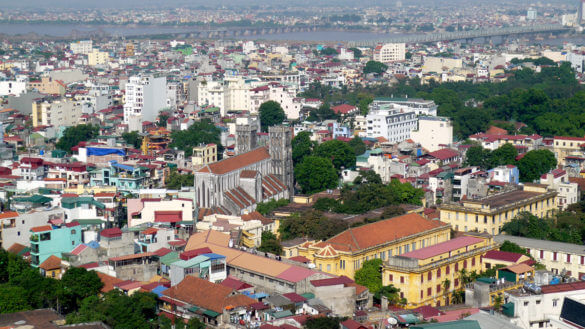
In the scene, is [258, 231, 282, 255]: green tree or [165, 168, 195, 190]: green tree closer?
[258, 231, 282, 255]: green tree

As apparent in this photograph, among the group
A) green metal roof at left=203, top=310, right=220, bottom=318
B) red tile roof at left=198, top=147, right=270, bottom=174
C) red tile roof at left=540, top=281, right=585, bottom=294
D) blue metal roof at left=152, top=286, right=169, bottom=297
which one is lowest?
blue metal roof at left=152, top=286, right=169, bottom=297

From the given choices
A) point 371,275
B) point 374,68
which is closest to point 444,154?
point 371,275

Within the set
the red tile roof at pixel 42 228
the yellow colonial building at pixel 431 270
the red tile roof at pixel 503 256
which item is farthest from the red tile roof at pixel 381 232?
the red tile roof at pixel 42 228

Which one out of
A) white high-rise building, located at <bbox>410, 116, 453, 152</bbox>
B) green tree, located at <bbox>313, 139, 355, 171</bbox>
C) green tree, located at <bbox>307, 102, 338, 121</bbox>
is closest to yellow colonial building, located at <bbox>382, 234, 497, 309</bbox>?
green tree, located at <bbox>313, 139, 355, 171</bbox>

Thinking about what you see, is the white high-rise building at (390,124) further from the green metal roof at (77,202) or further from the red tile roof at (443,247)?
the red tile roof at (443,247)

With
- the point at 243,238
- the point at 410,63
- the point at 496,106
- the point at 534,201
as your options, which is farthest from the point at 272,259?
the point at 410,63

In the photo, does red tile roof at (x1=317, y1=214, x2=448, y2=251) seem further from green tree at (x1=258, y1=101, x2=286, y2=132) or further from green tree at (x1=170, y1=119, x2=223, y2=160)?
green tree at (x1=258, y1=101, x2=286, y2=132)

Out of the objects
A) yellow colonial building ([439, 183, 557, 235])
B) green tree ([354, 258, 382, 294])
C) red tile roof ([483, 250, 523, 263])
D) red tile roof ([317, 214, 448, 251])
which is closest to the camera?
green tree ([354, 258, 382, 294])
